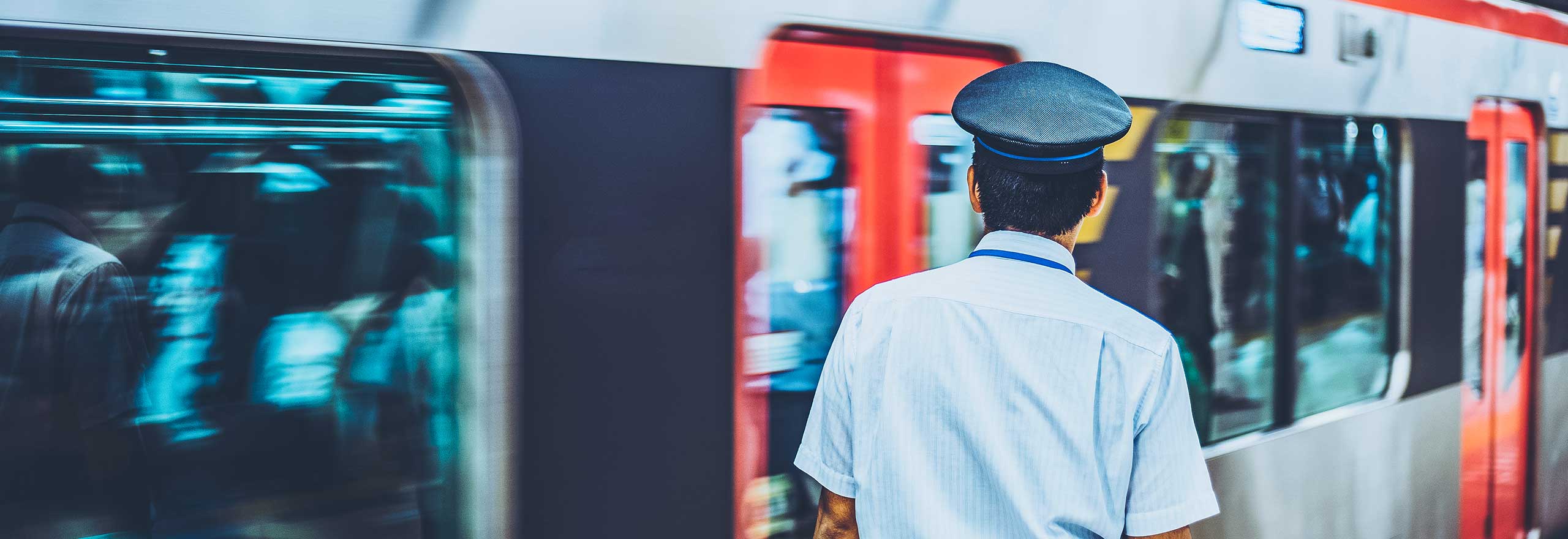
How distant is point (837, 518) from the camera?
1580mm

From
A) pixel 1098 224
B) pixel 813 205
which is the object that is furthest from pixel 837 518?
pixel 1098 224

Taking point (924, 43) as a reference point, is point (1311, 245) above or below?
below

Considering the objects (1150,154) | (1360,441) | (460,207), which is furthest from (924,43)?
(1360,441)

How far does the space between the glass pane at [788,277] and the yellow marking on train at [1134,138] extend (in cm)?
87

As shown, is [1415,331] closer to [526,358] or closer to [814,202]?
[814,202]

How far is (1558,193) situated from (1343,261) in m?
1.78

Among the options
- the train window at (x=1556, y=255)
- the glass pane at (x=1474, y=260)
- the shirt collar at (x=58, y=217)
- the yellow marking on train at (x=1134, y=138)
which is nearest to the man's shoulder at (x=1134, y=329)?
the shirt collar at (x=58, y=217)

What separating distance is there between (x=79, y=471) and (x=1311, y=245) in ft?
11.0

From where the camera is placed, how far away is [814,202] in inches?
88.6

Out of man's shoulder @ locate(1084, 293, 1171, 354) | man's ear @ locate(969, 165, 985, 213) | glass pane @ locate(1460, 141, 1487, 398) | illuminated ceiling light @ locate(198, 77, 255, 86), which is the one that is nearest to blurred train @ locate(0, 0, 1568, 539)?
illuminated ceiling light @ locate(198, 77, 255, 86)

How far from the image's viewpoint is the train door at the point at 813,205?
217 centimetres

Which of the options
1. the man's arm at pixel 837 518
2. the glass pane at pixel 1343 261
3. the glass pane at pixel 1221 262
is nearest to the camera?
the man's arm at pixel 837 518

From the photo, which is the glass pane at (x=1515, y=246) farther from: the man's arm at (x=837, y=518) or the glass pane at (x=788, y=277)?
the man's arm at (x=837, y=518)

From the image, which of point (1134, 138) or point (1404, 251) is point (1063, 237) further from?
point (1404, 251)
